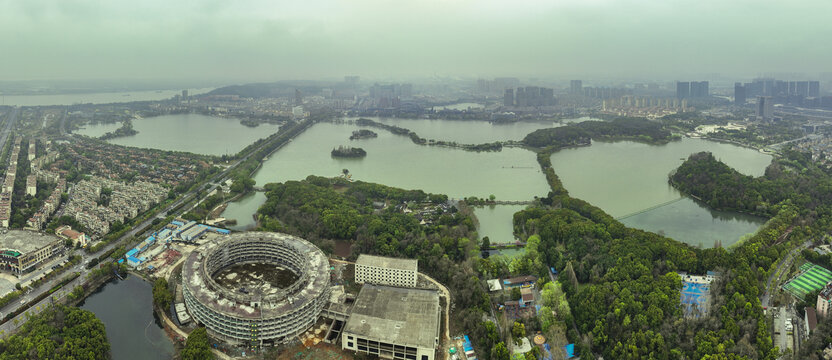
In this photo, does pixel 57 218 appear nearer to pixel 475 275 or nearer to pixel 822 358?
pixel 475 275

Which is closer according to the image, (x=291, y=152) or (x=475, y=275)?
(x=475, y=275)

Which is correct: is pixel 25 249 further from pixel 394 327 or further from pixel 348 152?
pixel 348 152

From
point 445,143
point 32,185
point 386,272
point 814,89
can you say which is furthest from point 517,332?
point 814,89

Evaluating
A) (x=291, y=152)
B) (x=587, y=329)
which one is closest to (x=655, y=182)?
(x=587, y=329)

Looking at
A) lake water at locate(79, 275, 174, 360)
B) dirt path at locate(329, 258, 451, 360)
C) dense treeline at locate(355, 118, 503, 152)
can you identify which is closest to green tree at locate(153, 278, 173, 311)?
lake water at locate(79, 275, 174, 360)

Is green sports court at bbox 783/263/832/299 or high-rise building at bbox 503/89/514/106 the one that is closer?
green sports court at bbox 783/263/832/299

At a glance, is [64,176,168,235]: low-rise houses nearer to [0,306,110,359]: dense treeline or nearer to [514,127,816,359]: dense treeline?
[0,306,110,359]: dense treeline
